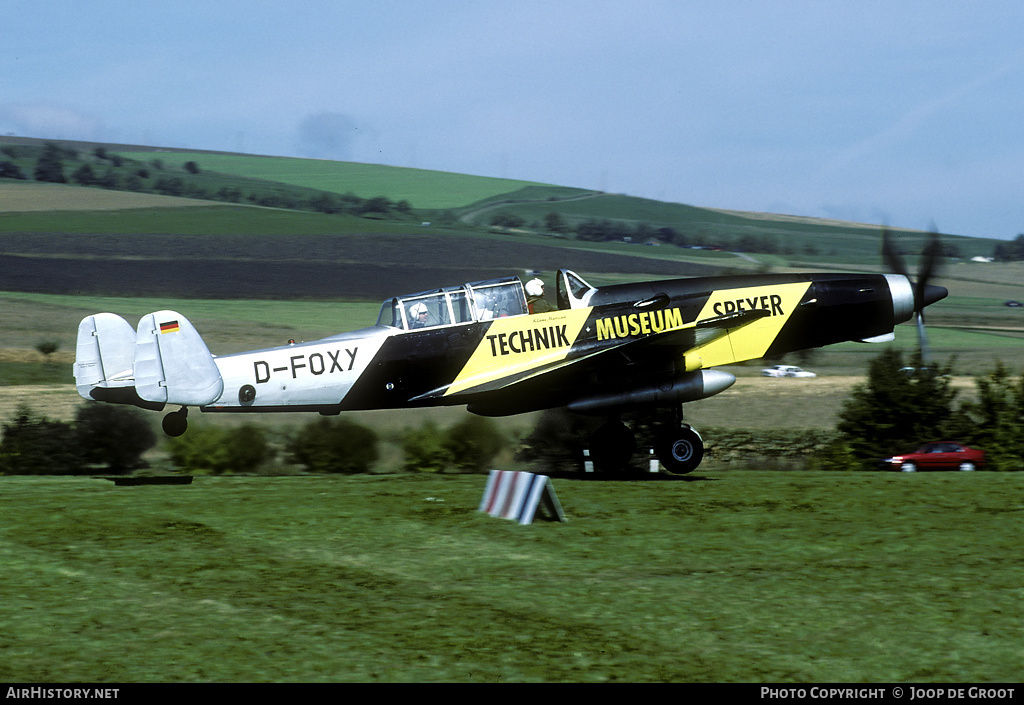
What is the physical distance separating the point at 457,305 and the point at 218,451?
11.5 meters

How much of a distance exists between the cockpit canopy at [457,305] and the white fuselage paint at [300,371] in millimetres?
348

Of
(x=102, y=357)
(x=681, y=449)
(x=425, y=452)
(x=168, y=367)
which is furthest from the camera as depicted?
(x=425, y=452)

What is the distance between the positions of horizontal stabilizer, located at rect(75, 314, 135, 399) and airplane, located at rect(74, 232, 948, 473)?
15 mm

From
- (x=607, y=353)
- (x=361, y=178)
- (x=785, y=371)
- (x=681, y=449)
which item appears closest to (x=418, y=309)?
(x=607, y=353)

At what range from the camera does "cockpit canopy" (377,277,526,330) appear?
15.2 meters

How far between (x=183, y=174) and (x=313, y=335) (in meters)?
50.1

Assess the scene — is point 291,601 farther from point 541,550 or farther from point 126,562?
point 541,550

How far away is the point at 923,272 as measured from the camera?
17.7 m

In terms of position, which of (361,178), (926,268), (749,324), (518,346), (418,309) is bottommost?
(518,346)

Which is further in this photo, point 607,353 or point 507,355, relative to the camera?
point 507,355

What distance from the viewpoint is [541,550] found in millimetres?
9617

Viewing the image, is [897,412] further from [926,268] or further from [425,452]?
[425,452]

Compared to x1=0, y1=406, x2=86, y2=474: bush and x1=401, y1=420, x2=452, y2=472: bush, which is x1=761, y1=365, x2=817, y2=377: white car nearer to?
x1=401, y1=420, x2=452, y2=472: bush

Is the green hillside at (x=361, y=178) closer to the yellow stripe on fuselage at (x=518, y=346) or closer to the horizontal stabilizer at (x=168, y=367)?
the yellow stripe on fuselage at (x=518, y=346)
